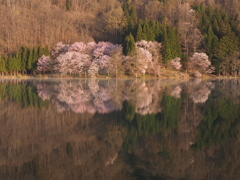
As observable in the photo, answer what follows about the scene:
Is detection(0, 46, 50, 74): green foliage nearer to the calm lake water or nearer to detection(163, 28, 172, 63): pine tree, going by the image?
detection(163, 28, 172, 63): pine tree

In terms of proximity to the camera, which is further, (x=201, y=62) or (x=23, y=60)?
(x=23, y=60)

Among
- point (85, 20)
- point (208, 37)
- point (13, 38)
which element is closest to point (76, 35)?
point (85, 20)

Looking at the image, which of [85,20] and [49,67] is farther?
[85,20]

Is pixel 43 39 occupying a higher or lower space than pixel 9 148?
higher

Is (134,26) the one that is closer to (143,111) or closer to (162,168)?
(143,111)

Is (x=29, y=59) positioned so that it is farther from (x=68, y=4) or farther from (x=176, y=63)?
(x=68, y=4)

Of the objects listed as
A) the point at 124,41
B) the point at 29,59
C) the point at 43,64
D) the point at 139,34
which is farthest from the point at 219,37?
the point at 29,59

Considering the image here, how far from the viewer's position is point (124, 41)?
6228 cm

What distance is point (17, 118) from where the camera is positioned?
11.4 metres

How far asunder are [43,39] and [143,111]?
78950 mm

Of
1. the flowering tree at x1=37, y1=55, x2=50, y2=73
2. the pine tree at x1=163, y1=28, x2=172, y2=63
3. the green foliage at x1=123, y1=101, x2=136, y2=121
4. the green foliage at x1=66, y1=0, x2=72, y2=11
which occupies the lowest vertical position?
the green foliage at x1=123, y1=101, x2=136, y2=121

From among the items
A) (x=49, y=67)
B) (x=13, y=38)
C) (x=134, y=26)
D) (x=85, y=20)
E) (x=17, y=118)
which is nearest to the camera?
(x=17, y=118)

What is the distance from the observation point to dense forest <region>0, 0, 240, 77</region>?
203 feet

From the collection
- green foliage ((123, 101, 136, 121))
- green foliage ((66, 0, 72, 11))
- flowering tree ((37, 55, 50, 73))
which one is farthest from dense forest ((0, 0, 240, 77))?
green foliage ((123, 101, 136, 121))
